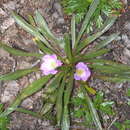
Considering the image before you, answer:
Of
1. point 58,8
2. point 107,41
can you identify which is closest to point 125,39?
point 107,41

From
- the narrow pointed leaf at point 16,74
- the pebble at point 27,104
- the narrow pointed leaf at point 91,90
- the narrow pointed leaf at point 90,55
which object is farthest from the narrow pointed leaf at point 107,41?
the pebble at point 27,104

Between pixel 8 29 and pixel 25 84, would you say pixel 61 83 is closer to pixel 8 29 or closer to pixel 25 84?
pixel 25 84

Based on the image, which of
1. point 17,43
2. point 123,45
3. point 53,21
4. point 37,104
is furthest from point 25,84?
point 123,45

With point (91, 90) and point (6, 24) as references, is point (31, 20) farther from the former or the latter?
point (91, 90)

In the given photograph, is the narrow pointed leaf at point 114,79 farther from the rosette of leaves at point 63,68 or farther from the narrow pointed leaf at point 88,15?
the narrow pointed leaf at point 88,15

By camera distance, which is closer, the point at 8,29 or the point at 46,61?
the point at 46,61
